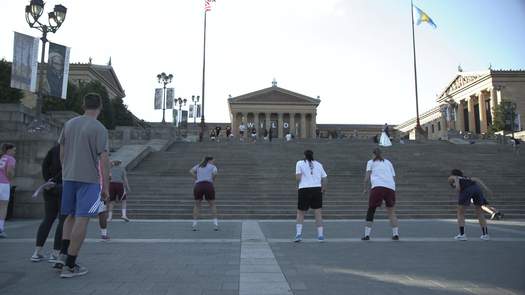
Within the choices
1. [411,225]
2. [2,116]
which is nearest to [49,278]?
[411,225]

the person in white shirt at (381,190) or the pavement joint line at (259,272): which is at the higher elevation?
the person in white shirt at (381,190)

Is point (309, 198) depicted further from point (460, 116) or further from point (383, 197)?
point (460, 116)

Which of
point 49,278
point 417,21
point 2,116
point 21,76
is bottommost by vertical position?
point 49,278

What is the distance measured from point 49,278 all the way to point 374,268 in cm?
383

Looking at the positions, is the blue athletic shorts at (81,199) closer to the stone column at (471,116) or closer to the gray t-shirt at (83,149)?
the gray t-shirt at (83,149)

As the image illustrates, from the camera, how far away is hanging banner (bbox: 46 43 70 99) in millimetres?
18750

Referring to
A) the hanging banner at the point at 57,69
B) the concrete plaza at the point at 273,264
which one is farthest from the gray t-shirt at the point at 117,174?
the hanging banner at the point at 57,69

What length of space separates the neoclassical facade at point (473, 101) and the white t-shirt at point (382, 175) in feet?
200

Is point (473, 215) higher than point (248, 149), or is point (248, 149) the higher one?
point (248, 149)

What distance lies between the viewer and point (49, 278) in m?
5.11

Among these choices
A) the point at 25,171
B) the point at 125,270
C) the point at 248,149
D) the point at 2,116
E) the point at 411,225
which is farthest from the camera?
the point at 248,149

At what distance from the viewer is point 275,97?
91938 mm

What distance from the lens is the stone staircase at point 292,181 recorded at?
48.2 feet

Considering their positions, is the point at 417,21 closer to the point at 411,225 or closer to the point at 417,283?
the point at 411,225
